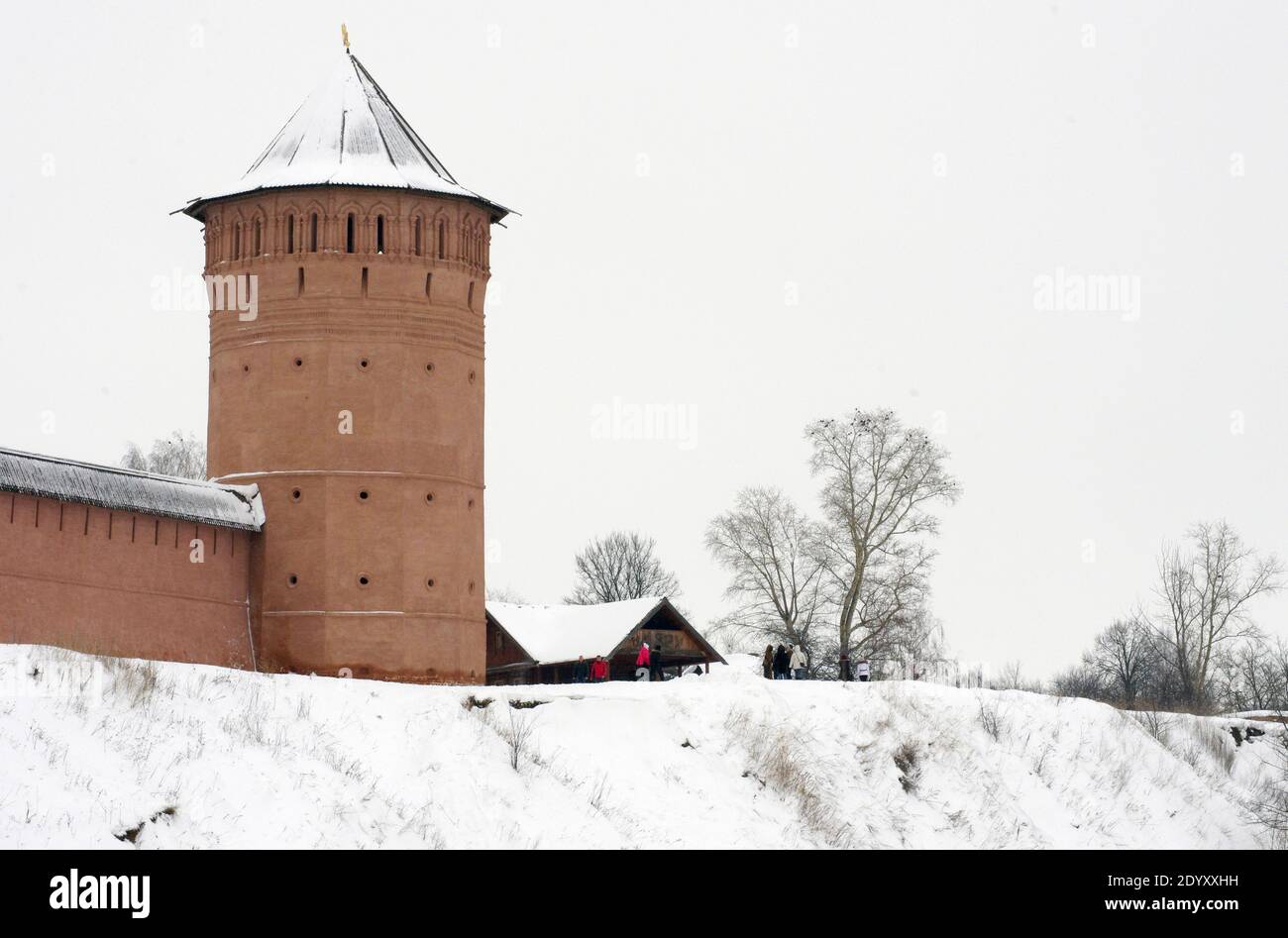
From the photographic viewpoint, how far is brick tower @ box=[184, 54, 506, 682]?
3344cm

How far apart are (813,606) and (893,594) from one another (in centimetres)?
357

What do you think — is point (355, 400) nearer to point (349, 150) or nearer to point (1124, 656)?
point (349, 150)

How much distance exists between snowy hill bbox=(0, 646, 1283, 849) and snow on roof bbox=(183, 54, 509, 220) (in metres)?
10.3

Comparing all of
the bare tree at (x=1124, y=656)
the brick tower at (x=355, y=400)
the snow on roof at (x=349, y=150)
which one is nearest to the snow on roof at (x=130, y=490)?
the brick tower at (x=355, y=400)

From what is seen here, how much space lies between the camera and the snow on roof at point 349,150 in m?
34.8

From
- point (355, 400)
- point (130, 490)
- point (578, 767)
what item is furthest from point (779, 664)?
point (130, 490)

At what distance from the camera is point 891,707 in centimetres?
3306

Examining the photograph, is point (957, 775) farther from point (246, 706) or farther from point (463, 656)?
point (246, 706)

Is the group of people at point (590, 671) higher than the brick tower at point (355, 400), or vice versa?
the brick tower at point (355, 400)

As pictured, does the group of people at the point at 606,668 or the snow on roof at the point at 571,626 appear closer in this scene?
the group of people at the point at 606,668

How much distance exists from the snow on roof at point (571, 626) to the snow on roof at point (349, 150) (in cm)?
1286

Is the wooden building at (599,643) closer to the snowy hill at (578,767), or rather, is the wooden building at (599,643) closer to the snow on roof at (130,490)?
the snowy hill at (578,767)

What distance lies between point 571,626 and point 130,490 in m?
18.2

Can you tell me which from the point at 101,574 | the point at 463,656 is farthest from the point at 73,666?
the point at 463,656
